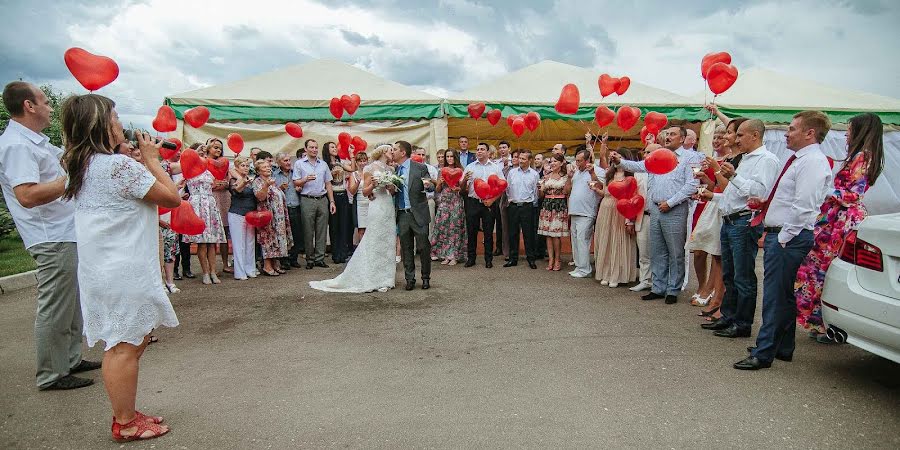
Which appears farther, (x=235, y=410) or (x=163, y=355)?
(x=163, y=355)

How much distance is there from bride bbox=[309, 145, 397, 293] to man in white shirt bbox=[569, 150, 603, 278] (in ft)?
9.51

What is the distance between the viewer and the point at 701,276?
6492 mm

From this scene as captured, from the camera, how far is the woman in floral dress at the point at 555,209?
349 inches

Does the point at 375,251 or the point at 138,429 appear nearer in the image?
the point at 138,429

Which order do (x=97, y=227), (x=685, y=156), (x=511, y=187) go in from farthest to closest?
1. (x=511, y=187)
2. (x=685, y=156)
3. (x=97, y=227)

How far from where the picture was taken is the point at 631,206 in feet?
23.4

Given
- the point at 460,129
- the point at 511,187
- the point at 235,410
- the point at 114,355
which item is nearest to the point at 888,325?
the point at 235,410

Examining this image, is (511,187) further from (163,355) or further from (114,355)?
(114,355)

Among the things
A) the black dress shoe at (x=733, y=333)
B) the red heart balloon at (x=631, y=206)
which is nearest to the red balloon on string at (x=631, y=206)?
the red heart balloon at (x=631, y=206)

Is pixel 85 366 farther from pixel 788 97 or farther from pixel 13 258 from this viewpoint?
pixel 788 97

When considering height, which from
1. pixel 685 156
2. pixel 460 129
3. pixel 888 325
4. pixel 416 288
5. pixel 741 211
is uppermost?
pixel 460 129

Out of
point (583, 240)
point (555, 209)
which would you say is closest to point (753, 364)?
point (583, 240)

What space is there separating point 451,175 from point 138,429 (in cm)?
610

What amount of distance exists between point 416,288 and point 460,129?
7.40 metres
